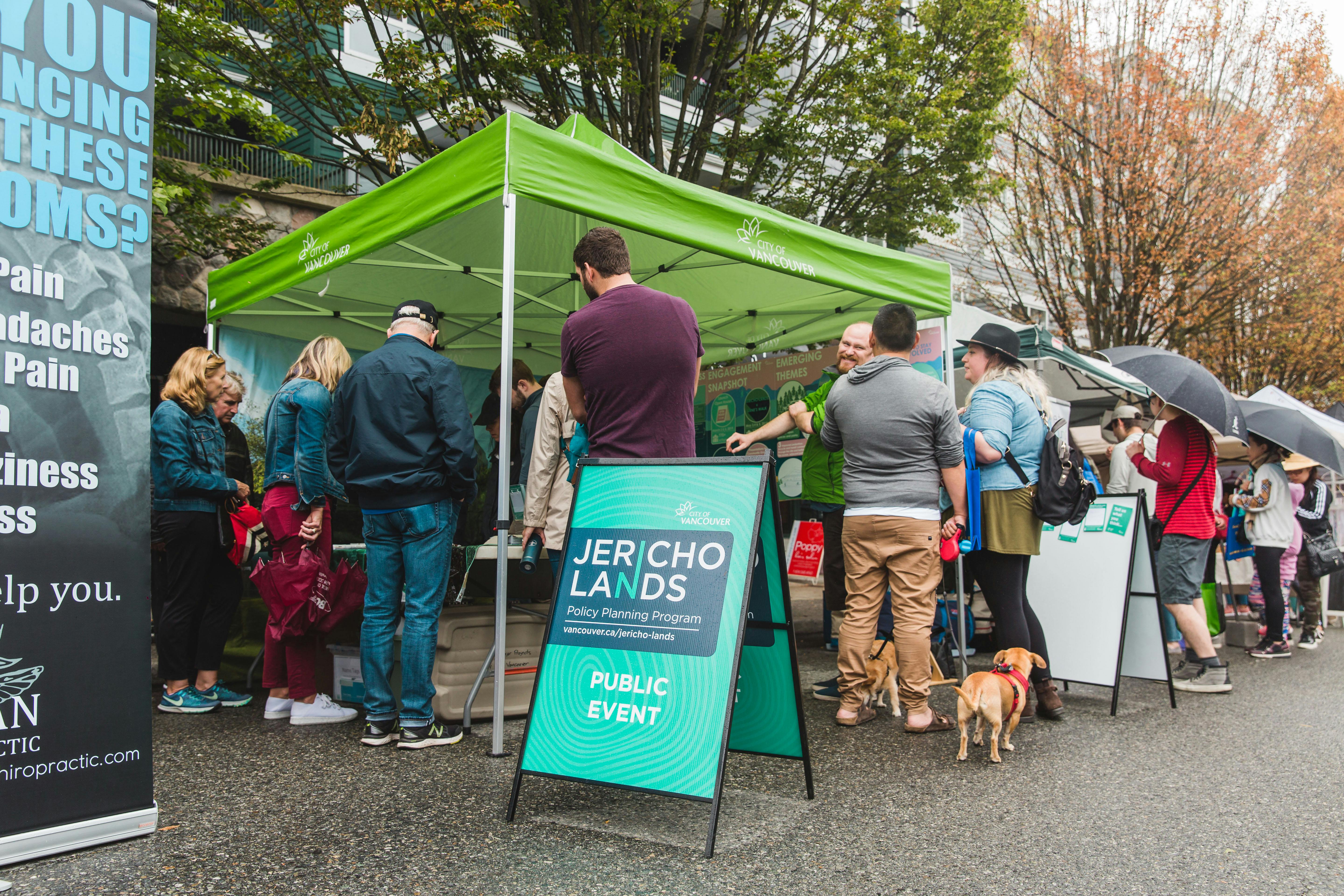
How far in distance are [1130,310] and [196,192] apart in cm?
1301

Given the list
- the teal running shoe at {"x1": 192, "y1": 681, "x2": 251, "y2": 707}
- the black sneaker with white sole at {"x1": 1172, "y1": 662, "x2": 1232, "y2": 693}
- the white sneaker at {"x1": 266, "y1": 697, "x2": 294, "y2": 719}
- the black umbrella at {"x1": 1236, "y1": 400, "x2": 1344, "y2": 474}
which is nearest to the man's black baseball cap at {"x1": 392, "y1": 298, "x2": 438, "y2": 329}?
the white sneaker at {"x1": 266, "y1": 697, "x2": 294, "y2": 719}

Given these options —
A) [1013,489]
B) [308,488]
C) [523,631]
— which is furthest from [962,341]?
[308,488]

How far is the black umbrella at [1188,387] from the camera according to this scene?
4.83 m

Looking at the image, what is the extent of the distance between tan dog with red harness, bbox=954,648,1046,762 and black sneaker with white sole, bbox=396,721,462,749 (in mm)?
2136

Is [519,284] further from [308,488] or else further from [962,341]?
[962,341]

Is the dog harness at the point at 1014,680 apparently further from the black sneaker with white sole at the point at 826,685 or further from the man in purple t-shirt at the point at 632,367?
the man in purple t-shirt at the point at 632,367

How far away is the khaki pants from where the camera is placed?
3885 millimetres

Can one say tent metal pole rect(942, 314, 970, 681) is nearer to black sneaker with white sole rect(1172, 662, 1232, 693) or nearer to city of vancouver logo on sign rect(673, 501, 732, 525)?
black sneaker with white sole rect(1172, 662, 1232, 693)

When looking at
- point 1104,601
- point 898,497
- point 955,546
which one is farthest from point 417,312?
point 1104,601

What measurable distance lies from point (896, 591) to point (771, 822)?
136 cm

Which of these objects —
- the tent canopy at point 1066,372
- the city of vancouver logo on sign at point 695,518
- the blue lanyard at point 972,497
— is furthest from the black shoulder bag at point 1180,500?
the city of vancouver logo on sign at point 695,518

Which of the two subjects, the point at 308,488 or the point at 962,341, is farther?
the point at 962,341

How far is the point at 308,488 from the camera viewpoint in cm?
411

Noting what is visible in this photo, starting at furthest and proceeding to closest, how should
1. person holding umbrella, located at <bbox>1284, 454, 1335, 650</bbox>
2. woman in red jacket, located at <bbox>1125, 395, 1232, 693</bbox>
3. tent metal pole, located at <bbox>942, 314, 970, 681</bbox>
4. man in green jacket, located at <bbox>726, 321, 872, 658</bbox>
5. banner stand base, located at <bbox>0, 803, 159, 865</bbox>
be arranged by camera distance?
person holding umbrella, located at <bbox>1284, 454, 1335, 650</bbox>
man in green jacket, located at <bbox>726, 321, 872, 658</bbox>
woman in red jacket, located at <bbox>1125, 395, 1232, 693</bbox>
tent metal pole, located at <bbox>942, 314, 970, 681</bbox>
banner stand base, located at <bbox>0, 803, 159, 865</bbox>
